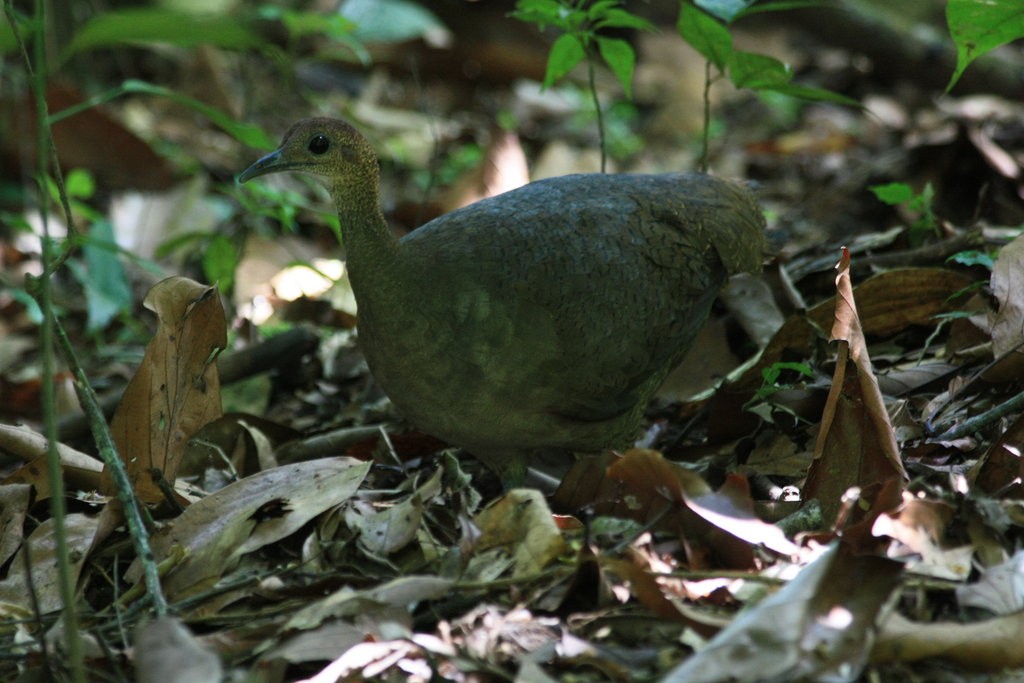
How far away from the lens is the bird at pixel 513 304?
130 inches

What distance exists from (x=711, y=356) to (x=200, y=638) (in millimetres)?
2344

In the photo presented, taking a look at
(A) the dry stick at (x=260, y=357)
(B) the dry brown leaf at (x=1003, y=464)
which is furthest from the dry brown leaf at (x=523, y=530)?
(A) the dry stick at (x=260, y=357)

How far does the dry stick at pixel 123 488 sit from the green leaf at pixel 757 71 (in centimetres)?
237

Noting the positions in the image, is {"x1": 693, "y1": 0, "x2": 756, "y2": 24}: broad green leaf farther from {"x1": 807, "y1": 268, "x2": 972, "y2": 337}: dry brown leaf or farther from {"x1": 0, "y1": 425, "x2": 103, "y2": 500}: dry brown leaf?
{"x1": 0, "y1": 425, "x2": 103, "y2": 500}: dry brown leaf

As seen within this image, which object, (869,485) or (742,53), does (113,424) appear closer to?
(869,485)

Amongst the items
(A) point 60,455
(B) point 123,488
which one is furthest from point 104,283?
(B) point 123,488

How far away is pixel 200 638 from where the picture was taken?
2.47 m

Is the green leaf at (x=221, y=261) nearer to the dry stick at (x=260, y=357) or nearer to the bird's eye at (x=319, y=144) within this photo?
the dry stick at (x=260, y=357)

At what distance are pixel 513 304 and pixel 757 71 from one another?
130 centimetres

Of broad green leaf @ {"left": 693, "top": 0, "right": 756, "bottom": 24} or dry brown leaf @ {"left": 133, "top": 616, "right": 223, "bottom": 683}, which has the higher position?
broad green leaf @ {"left": 693, "top": 0, "right": 756, "bottom": 24}

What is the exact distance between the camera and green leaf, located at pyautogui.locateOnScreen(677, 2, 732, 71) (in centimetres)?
382

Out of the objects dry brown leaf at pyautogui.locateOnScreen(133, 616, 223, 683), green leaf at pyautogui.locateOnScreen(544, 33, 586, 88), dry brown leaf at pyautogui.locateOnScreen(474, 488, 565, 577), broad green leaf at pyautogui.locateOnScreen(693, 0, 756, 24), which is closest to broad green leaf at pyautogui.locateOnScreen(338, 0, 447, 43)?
green leaf at pyautogui.locateOnScreen(544, 33, 586, 88)

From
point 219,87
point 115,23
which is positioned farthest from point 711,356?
point 219,87

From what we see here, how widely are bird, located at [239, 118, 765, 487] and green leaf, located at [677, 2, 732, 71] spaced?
63 centimetres
